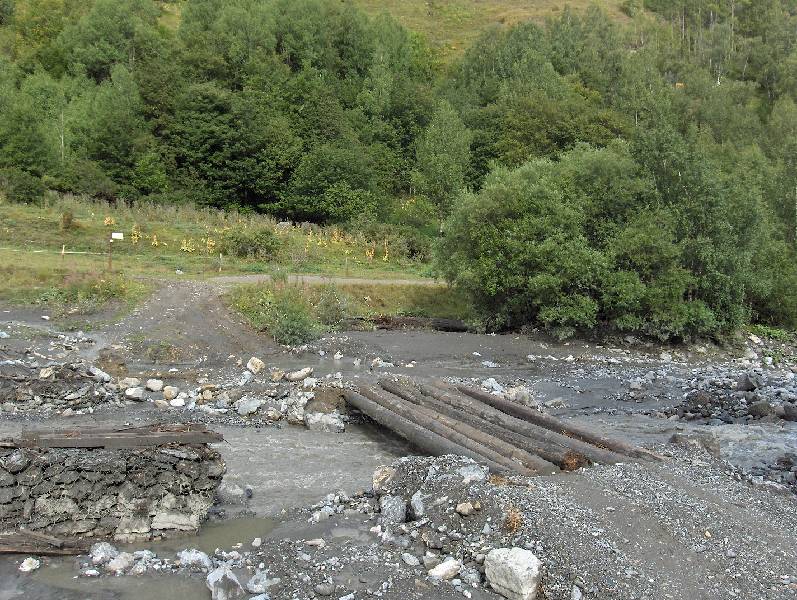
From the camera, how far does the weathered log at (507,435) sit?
1644 centimetres

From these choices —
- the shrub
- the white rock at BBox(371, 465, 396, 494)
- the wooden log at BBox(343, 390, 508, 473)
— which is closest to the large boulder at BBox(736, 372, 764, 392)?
the shrub

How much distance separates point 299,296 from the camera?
119 ft

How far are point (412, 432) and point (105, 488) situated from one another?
7.98m

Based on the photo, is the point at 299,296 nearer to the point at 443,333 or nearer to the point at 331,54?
the point at 443,333

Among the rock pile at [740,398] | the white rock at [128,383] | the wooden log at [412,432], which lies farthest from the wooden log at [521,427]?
the white rock at [128,383]

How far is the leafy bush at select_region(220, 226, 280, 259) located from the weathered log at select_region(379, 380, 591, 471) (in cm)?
2367

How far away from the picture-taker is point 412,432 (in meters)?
19.6

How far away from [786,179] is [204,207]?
42289 millimetres

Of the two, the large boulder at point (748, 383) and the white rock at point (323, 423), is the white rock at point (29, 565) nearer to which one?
the white rock at point (323, 423)

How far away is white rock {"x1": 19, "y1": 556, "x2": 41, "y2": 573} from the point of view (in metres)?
12.6

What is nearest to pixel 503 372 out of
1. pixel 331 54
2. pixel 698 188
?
pixel 698 188

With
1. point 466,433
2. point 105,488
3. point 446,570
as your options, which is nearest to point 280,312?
point 466,433

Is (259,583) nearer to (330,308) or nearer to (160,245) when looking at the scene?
(330,308)

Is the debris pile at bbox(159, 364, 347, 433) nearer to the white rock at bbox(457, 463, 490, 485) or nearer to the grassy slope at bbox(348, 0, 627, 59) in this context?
the white rock at bbox(457, 463, 490, 485)
